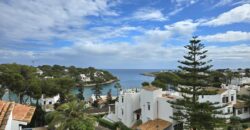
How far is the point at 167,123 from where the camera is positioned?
27.6 meters

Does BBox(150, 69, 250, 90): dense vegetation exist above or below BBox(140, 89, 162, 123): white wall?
above

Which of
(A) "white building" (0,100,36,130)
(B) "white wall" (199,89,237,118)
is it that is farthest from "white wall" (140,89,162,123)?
(A) "white building" (0,100,36,130)

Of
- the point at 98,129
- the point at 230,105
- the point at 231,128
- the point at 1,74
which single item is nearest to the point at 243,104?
the point at 230,105

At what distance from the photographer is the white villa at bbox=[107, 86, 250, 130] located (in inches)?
1101

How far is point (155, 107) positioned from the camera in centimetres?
2933

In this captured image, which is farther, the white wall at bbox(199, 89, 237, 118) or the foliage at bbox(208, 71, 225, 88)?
the white wall at bbox(199, 89, 237, 118)

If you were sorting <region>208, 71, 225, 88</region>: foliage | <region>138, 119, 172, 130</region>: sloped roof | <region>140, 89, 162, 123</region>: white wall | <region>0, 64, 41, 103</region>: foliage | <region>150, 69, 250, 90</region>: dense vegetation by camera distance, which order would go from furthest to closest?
<region>0, 64, 41, 103</region>: foliage → <region>140, 89, 162, 123</region>: white wall → <region>138, 119, 172, 130</region>: sloped roof → <region>150, 69, 250, 90</region>: dense vegetation → <region>208, 71, 225, 88</region>: foliage

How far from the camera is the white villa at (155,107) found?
1101 inches

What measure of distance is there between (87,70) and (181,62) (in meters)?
112

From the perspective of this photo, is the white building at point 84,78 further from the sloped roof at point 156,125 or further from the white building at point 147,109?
the sloped roof at point 156,125

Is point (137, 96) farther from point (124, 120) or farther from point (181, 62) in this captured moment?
point (181, 62)

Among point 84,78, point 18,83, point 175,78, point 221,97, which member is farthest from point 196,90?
point 84,78

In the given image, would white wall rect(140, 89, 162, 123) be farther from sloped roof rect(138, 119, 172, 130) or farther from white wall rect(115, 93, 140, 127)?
white wall rect(115, 93, 140, 127)

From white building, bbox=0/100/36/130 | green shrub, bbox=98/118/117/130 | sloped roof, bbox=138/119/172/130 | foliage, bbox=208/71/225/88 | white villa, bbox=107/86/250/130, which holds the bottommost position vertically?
green shrub, bbox=98/118/117/130
